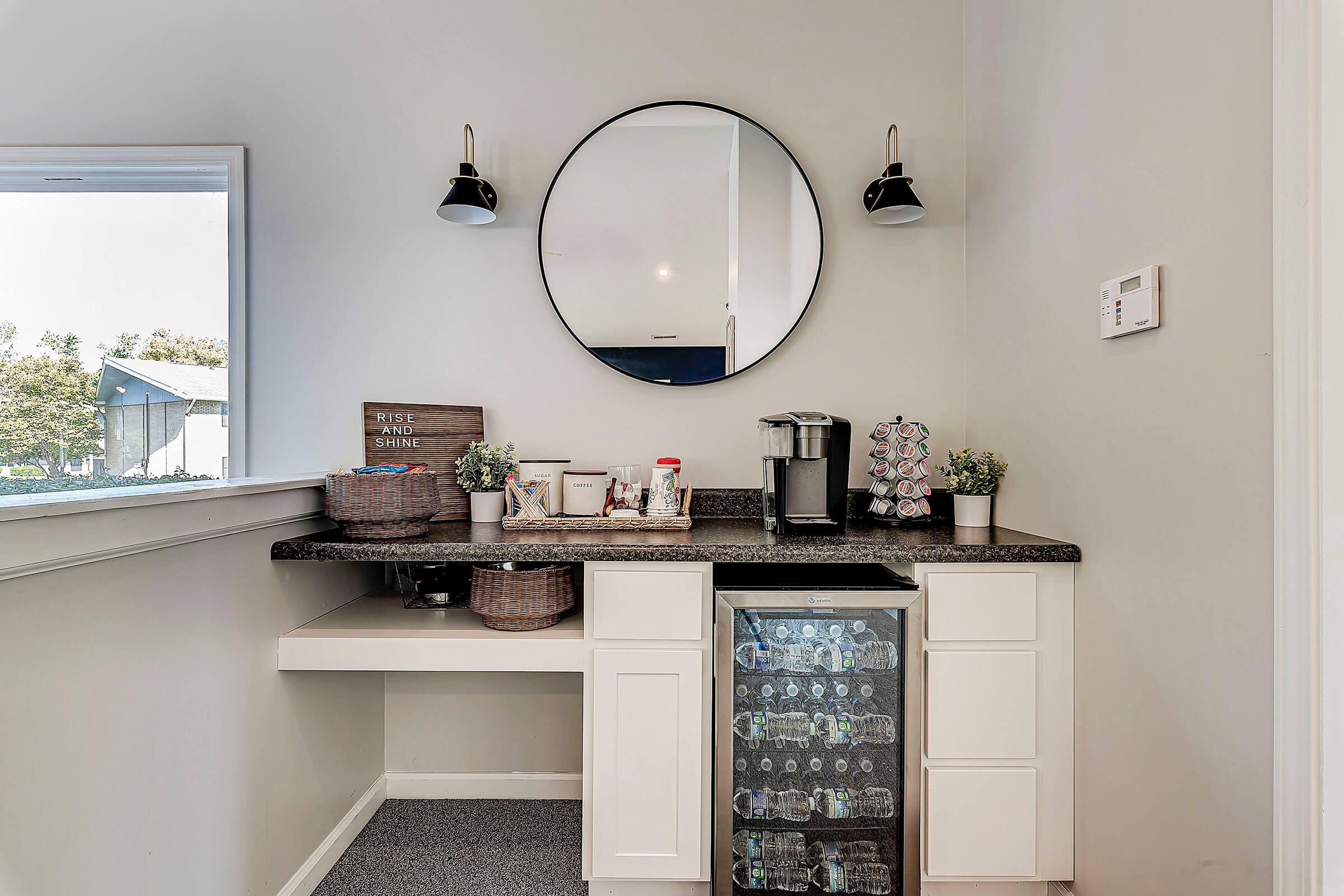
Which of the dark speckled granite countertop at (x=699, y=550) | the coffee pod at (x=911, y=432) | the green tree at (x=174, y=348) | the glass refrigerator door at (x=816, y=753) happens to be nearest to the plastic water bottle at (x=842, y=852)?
the glass refrigerator door at (x=816, y=753)

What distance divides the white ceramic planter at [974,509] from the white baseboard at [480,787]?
142cm

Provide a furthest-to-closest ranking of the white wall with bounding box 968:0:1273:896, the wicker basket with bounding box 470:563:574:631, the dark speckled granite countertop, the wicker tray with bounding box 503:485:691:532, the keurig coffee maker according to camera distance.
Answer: the wicker tray with bounding box 503:485:691:532
the keurig coffee maker
the wicker basket with bounding box 470:563:574:631
the dark speckled granite countertop
the white wall with bounding box 968:0:1273:896

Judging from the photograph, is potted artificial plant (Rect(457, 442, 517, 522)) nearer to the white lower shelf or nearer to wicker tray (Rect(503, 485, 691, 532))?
wicker tray (Rect(503, 485, 691, 532))

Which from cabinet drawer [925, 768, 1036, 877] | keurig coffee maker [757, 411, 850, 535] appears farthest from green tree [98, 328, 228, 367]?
cabinet drawer [925, 768, 1036, 877]

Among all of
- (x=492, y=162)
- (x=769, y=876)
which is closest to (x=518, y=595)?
(x=769, y=876)

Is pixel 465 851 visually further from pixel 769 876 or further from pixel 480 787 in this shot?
pixel 769 876

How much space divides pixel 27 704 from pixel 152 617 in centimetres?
24

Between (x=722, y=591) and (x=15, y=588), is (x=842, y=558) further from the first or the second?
(x=15, y=588)

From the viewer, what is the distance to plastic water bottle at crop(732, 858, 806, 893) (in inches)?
61.7

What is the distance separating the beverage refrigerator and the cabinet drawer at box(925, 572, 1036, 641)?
0.27 ft

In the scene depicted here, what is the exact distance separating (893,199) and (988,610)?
1.17 meters

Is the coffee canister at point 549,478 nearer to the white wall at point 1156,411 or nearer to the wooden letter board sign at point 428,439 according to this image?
the wooden letter board sign at point 428,439

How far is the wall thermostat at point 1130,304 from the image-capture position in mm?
1258

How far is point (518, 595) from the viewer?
62.9 inches
